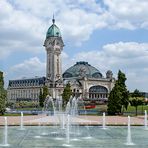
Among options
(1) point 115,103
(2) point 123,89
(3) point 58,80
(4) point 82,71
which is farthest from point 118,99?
(4) point 82,71

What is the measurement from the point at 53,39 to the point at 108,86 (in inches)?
1562

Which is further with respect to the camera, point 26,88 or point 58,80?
point 26,88

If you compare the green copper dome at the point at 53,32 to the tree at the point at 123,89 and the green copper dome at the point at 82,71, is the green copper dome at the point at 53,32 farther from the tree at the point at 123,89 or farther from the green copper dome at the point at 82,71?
the tree at the point at 123,89

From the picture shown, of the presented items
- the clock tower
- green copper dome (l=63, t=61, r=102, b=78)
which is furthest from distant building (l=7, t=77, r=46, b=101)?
green copper dome (l=63, t=61, r=102, b=78)

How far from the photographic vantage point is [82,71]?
16450 cm

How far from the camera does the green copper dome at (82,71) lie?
166 meters

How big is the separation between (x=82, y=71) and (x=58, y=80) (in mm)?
20542

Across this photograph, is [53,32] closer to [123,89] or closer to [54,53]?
[54,53]

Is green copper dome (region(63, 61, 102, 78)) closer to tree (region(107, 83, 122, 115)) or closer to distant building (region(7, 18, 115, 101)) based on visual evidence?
distant building (region(7, 18, 115, 101))

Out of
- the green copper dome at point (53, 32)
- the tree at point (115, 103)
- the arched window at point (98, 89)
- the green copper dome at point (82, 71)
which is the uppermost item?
the green copper dome at point (53, 32)

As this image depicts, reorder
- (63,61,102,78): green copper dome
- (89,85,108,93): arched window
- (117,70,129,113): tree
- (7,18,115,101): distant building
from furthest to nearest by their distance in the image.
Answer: (63,61,102,78): green copper dome, (89,85,108,93): arched window, (7,18,115,101): distant building, (117,70,129,113): tree

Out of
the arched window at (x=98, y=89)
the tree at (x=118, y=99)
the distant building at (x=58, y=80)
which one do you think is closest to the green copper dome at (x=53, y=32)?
the distant building at (x=58, y=80)

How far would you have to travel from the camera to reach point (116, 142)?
1941cm

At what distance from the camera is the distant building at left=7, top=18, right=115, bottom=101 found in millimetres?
148750
